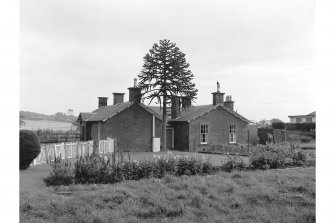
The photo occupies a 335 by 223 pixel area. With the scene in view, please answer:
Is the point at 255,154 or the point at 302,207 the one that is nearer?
the point at 302,207

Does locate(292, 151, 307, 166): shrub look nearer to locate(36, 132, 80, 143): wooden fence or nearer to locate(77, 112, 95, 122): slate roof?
locate(77, 112, 95, 122): slate roof

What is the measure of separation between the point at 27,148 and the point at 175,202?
897 cm

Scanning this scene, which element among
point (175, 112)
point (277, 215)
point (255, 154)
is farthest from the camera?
point (175, 112)

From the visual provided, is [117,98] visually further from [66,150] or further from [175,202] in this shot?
[175,202]

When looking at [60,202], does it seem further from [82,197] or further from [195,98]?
[195,98]

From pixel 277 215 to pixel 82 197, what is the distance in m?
4.08

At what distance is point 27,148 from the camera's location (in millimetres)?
13484

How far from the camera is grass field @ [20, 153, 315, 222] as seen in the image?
5.91 meters

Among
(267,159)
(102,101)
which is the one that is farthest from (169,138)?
(267,159)

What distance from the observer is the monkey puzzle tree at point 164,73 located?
26.7 meters

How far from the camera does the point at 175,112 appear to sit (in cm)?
3005

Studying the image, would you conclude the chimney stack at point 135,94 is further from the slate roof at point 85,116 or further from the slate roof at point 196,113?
the slate roof at point 85,116

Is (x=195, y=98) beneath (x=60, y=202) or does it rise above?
above
